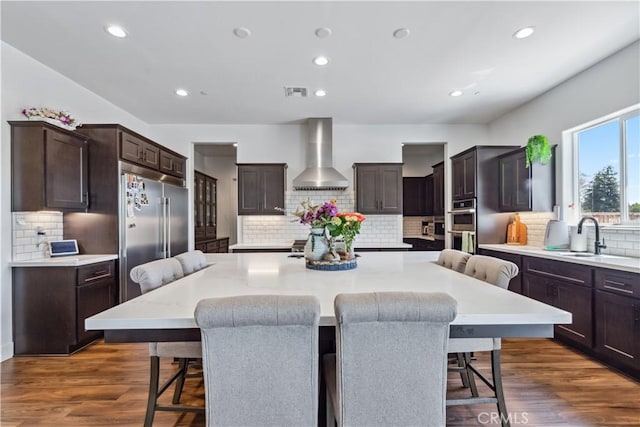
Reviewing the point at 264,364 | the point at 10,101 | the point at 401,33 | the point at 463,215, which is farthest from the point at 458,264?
the point at 10,101

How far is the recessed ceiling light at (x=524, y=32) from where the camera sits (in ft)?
8.62

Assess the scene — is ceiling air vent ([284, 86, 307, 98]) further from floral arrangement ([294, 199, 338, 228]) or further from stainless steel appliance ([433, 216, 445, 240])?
stainless steel appliance ([433, 216, 445, 240])

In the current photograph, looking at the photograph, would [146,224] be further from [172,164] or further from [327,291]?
[327,291]

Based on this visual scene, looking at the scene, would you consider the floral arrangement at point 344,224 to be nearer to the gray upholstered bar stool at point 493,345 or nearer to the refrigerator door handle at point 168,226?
the gray upholstered bar stool at point 493,345

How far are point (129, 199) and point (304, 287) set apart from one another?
2.81m

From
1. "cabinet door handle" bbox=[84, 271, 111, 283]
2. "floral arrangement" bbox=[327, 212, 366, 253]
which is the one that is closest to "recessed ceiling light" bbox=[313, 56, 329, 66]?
"floral arrangement" bbox=[327, 212, 366, 253]

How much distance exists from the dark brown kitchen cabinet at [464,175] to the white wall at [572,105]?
0.81 metres

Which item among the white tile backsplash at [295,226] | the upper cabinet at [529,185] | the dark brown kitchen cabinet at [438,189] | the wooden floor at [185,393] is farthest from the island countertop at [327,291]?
the dark brown kitchen cabinet at [438,189]

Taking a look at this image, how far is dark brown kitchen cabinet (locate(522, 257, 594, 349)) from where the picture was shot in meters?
2.71

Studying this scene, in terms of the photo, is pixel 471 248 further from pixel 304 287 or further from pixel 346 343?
pixel 346 343

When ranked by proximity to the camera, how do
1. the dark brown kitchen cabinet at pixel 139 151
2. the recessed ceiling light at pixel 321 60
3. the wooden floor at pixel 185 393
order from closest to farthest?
the wooden floor at pixel 185 393 → the recessed ceiling light at pixel 321 60 → the dark brown kitchen cabinet at pixel 139 151

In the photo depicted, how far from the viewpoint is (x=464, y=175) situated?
186 inches

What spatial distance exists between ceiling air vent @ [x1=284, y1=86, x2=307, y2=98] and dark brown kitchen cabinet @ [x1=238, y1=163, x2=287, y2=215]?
133cm

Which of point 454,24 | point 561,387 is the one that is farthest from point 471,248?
point 454,24
